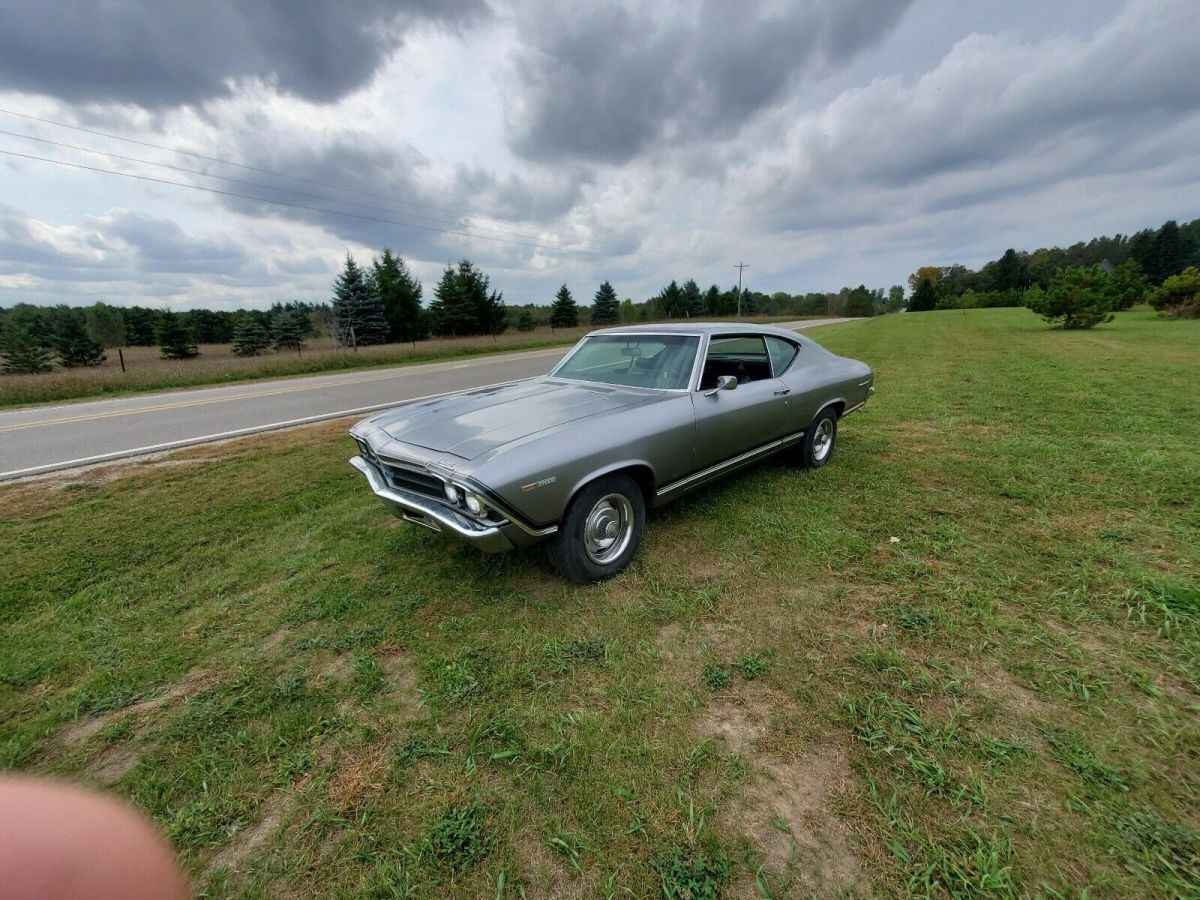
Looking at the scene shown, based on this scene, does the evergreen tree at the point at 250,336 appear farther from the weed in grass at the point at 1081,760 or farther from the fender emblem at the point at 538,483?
the weed in grass at the point at 1081,760

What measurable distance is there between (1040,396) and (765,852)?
9184 millimetres

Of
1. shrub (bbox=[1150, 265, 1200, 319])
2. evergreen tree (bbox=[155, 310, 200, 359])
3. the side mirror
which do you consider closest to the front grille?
the side mirror

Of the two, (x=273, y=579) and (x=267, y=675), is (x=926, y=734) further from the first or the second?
(x=273, y=579)

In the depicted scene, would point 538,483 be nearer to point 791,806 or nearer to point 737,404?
point 791,806

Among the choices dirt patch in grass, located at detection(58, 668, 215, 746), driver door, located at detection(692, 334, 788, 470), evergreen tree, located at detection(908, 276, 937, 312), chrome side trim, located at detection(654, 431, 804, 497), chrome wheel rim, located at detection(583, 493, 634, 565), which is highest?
evergreen tree, located at detection(908, 276, 937, 312)

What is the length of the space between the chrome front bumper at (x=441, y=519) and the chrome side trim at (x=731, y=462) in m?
1.18

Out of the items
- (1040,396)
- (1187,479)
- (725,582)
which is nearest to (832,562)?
(725,582)

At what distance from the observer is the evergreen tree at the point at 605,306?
57844 mm

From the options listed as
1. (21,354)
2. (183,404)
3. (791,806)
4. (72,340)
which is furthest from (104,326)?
(791,806)

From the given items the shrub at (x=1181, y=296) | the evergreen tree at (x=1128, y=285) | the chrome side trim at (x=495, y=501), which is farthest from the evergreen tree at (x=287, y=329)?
the evergreen tree at (x=1128, y=285)

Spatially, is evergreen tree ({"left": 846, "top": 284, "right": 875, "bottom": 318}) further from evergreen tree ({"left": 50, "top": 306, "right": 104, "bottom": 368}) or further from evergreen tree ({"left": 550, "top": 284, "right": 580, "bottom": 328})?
evergreen tree ({"left": 50, "top": 306, "right": 104, "bottom": 368})

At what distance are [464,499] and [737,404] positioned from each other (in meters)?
2.25

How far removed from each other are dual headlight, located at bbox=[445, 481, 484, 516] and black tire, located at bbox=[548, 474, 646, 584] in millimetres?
517

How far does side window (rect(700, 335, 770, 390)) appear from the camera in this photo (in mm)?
4148
